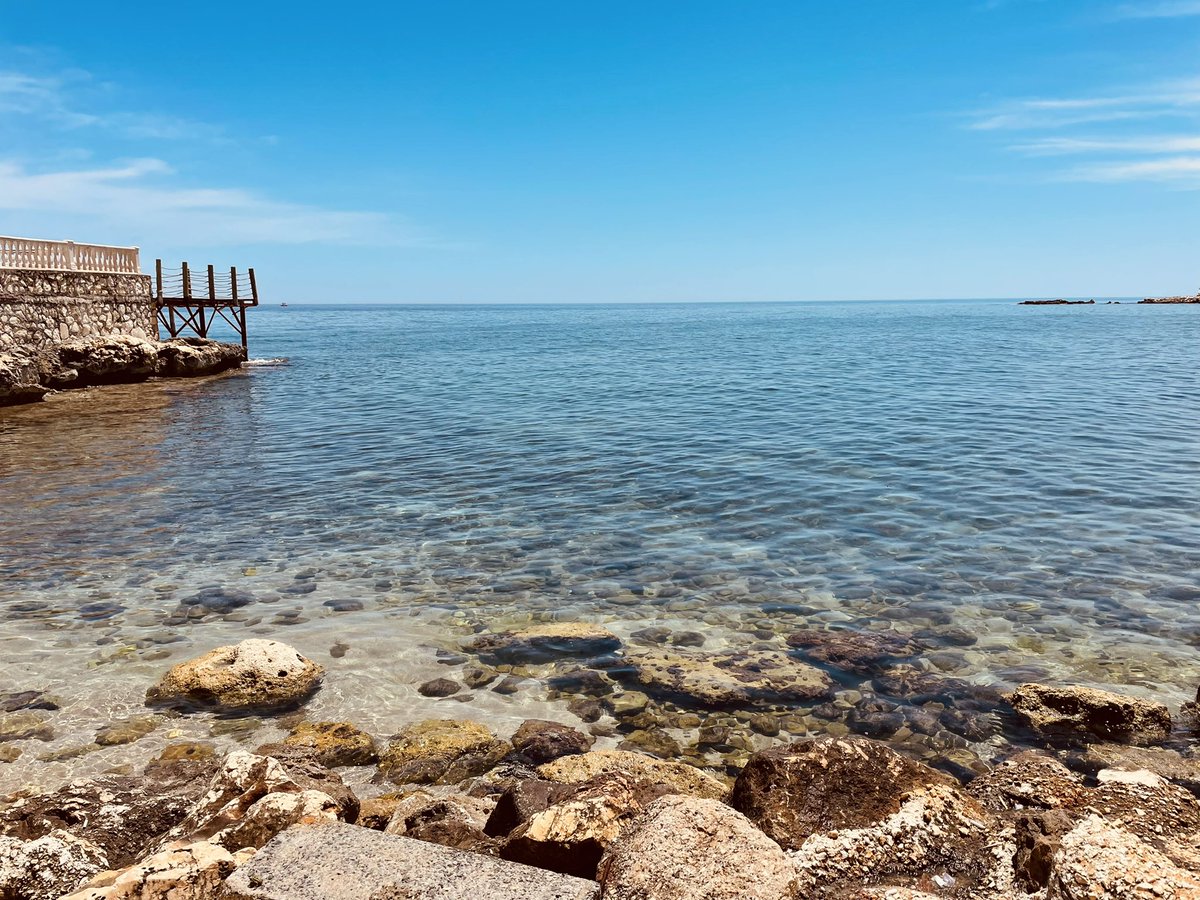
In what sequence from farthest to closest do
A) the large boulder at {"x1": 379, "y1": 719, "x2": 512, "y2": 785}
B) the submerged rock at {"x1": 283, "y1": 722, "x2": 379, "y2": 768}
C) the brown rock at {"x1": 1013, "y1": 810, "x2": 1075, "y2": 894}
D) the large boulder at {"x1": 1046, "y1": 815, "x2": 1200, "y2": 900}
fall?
the submerged rock at {"x1": 283, "y1": 722, "x2": 379, "y2": 768} < the large boulder at {"x1": 379, "y1": 719, "x2": 512, "y2": 785} < the brown rock at {"x1": 1013, "y1": 810, "x2": 1075, "y2": 894} < the large boulder at {"x1": 1046, "y1": 815, "x2": 1200, "y2": 900}

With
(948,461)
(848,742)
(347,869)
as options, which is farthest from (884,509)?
(347,869)

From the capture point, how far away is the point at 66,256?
112ft

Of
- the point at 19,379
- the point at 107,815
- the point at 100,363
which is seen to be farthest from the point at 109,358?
the point at 107,815

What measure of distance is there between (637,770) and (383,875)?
7.88ft

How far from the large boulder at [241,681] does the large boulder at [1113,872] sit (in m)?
6.67

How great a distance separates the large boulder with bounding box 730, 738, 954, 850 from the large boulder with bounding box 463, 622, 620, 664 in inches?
147

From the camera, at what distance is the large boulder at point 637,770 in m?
5.92

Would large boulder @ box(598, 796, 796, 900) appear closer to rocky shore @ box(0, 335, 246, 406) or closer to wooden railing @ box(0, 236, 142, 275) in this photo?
rocky shore @ box(0, 335, 246, 406)

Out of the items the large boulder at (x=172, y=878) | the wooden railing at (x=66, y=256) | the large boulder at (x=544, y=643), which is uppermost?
the wooden railing at (x=66, y=256)

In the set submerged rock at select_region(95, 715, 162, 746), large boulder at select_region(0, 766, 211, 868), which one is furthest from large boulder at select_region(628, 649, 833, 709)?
submerged rock at select_region(95, 715, 162, 746)

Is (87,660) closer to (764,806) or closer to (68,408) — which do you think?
(764,806)

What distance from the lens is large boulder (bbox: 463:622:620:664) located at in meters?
8.81

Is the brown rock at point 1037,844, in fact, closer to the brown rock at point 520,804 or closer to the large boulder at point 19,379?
the brown rock at point 520,804

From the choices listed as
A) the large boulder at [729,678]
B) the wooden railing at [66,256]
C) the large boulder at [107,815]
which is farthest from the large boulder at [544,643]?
the wooden railing at [66,256]
